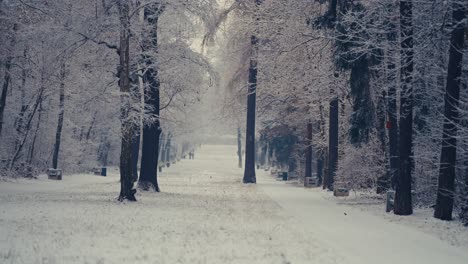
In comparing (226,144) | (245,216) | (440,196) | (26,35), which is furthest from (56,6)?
(226,144)

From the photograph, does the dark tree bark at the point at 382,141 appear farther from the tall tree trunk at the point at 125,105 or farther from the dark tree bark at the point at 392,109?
the tall tree trunk at the point at 125,105

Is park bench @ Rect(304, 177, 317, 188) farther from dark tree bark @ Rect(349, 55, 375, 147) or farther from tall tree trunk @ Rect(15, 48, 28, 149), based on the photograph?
tall tree trunk @ Rect(15, 48, 28, 149)

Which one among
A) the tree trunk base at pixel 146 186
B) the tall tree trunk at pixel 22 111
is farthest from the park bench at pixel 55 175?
the tree trunk base at pixel 146 186

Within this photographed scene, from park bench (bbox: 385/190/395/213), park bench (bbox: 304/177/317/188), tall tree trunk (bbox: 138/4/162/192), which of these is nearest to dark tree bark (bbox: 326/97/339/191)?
park bench (bbox: 304/177/317/188)

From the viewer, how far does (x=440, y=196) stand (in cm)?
1684

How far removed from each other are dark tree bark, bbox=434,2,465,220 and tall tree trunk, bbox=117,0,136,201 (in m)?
10.6

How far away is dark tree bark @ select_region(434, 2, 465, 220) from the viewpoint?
1617 centimetres

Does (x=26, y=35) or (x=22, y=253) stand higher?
(x=26, y=35)

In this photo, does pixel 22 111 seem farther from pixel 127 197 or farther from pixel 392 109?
pixel 392 109

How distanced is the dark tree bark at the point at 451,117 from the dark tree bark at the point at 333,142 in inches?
489

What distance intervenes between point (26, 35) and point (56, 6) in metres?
1.53

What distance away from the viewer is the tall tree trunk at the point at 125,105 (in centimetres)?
2114

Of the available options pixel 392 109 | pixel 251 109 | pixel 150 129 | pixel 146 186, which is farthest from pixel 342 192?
pixel 251 109

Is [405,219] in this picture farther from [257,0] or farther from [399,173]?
[257,0]
